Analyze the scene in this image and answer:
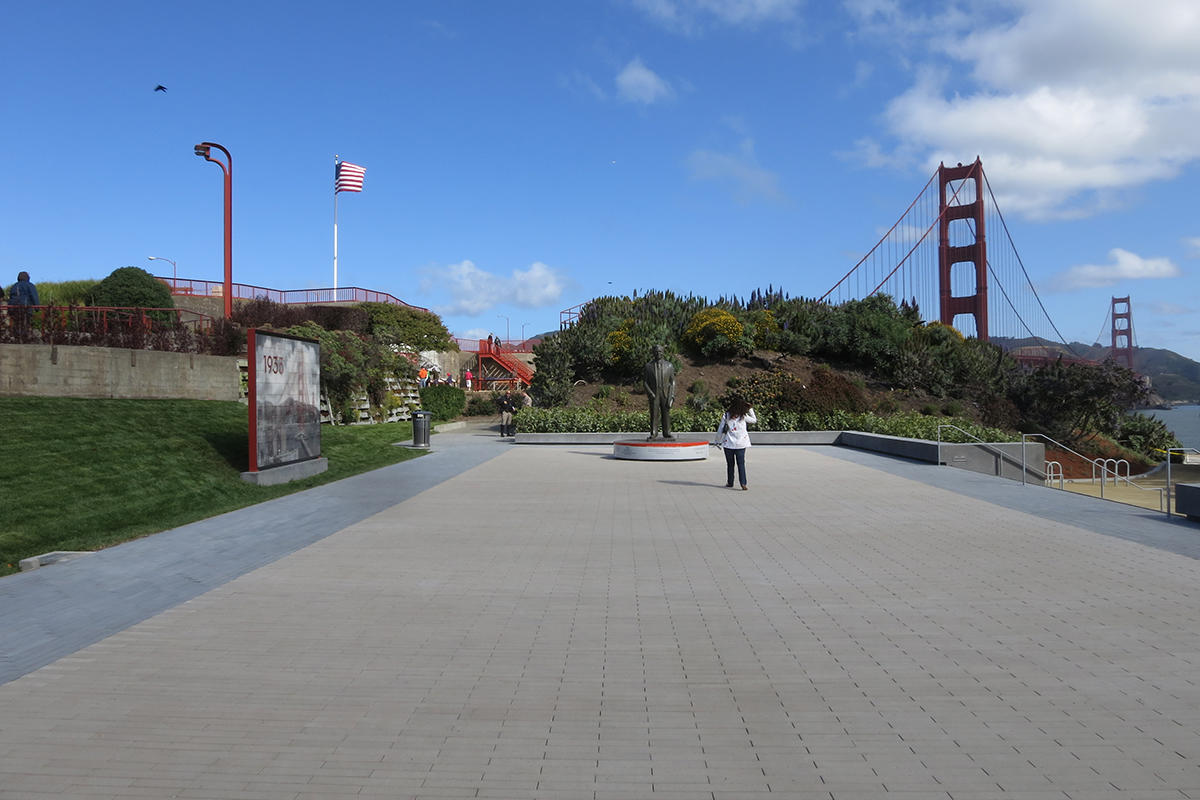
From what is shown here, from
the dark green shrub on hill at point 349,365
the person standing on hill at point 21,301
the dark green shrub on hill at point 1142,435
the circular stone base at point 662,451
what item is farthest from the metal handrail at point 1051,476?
the person standing on hill at point 21,301

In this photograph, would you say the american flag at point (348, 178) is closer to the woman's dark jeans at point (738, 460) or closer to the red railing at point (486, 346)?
the red railing at point (486, 346)

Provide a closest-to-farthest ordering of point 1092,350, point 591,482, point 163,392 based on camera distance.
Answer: point 591,482 < point 163,392 < point 1092,350

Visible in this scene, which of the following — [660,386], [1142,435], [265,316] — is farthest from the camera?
[1142,435]

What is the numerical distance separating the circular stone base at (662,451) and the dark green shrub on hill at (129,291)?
21827 millimetres

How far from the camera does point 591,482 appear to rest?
14656 millimetres

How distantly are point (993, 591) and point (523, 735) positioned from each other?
15.0 ft

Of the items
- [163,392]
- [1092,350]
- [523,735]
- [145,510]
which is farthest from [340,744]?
[1092,350]

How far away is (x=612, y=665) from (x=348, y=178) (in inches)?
1678

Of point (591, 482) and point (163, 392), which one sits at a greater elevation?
point (163, 392)

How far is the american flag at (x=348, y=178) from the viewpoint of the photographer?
42375 mm

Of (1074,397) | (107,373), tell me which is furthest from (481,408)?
(1074,397)

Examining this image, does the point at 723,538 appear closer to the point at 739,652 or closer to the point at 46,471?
the point at 739,652

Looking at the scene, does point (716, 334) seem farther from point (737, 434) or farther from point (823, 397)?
point (737, 434)

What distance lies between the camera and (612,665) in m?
4.78
